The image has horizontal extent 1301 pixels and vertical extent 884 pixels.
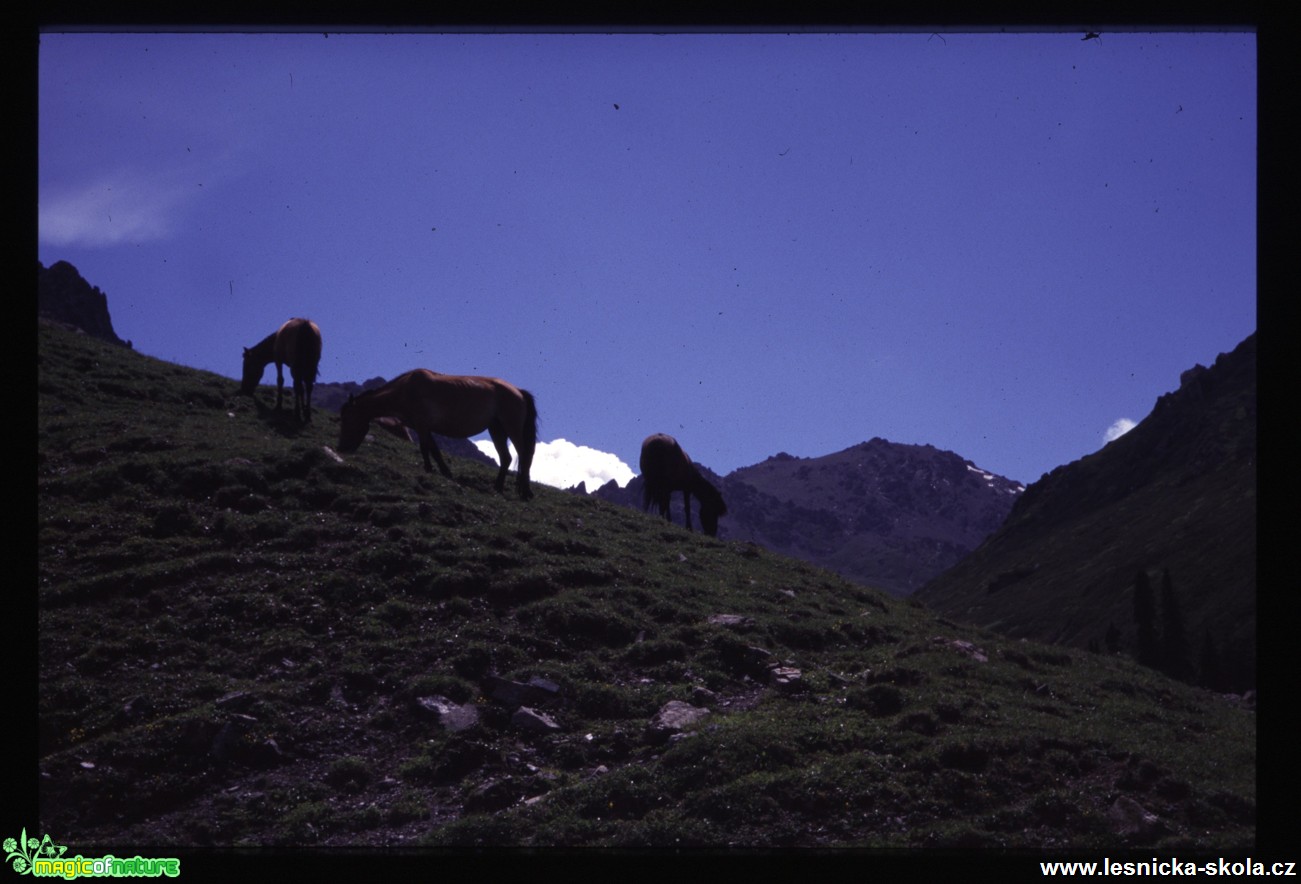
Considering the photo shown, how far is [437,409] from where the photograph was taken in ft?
77.8

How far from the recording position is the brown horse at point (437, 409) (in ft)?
77.7

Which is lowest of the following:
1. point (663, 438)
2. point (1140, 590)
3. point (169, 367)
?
point (1140, 590)

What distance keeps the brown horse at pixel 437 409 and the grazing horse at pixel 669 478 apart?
27.8ft

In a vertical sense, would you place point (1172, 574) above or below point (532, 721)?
below

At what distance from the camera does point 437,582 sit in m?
15.6

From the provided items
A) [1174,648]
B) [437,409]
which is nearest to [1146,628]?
[1174,648]

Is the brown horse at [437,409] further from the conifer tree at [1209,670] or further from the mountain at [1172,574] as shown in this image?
the mountain at [1172,574]

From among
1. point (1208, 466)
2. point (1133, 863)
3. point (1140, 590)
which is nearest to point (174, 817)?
point (1133, 863)

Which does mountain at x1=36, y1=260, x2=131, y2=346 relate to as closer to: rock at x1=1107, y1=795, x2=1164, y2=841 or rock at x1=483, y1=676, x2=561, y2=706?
rock at x1=483, y1=676, x2=561, y2=706

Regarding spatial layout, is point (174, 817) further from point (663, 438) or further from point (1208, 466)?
point (1208, 466)

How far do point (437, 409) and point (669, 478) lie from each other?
1121 centimetres

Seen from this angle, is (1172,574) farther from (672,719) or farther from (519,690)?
(519,690)

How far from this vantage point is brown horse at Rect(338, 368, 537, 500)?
2369cm

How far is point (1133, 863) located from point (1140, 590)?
93.8 m
